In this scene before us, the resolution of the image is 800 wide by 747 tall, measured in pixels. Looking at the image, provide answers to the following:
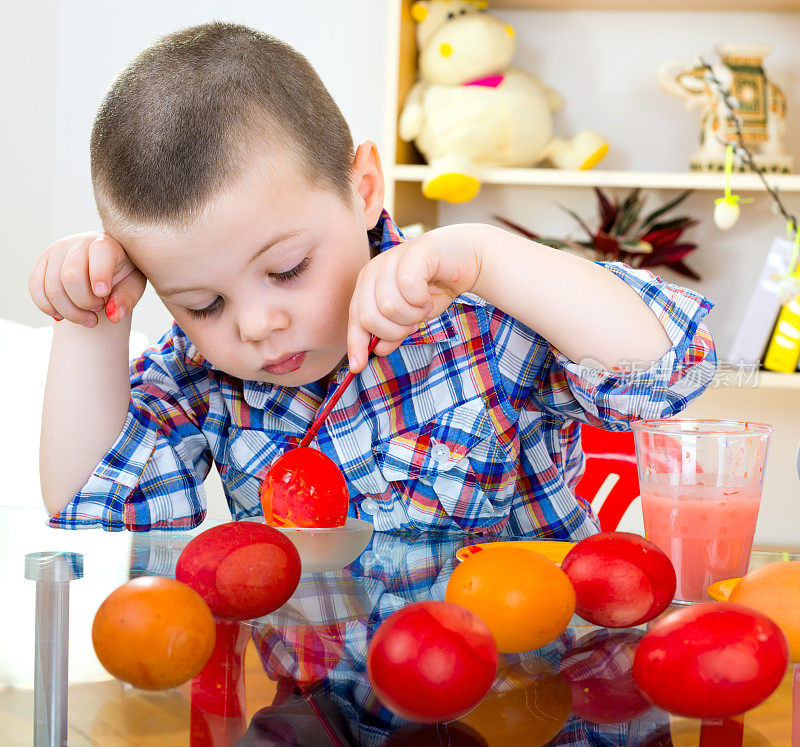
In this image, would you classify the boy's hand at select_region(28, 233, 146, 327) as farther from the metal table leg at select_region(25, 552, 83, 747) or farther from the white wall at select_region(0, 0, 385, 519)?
the white wall at select_region(0, 0, 385, 519)

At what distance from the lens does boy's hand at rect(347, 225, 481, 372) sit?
2.20 feet

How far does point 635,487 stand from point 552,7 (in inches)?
51.5

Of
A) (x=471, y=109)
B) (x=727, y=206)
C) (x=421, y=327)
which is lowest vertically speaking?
(x=421, y=327)

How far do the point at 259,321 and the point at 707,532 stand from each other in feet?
1.22

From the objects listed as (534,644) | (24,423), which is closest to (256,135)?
(534,644)

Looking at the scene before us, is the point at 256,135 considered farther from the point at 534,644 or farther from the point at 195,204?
the point at 534,644

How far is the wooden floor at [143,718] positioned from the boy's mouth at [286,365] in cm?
44

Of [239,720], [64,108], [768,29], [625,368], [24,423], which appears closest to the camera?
[239,720]

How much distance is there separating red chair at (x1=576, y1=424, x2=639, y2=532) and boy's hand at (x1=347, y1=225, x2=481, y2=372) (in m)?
0.51

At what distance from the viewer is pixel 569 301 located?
764mm

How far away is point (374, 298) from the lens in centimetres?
68

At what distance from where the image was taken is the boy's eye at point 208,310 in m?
0.76

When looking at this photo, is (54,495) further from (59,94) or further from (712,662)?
(59,94)

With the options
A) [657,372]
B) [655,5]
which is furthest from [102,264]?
[655,5]
